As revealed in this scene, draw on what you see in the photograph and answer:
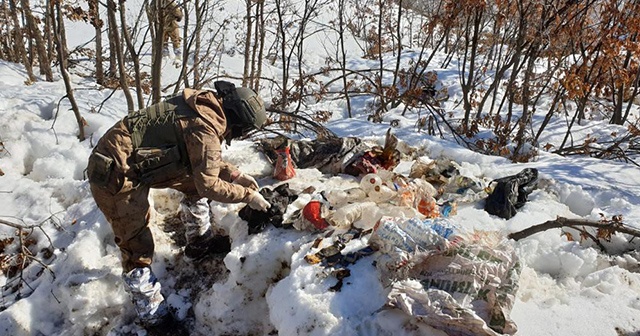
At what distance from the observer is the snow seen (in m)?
2.19

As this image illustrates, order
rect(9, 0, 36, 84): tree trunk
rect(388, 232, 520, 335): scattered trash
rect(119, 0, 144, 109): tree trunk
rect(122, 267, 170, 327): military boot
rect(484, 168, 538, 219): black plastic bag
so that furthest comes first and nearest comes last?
1. rect(9, 0, 36, 84): tree trunk
2. rect(119, 0, 144, 109): tree trunk
3. rect(484, 168, 538, 219): black plastic bag
4. rect(122, 267, 170, 327): military boot
5. rect(388, 232, 520, 335): scattered trash

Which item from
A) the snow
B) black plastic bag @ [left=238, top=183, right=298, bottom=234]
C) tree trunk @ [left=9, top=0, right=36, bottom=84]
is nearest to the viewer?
the snow

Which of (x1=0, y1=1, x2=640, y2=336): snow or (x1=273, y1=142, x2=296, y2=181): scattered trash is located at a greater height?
(x1=273, y1=142, x2=296, y2=181): scattered trash

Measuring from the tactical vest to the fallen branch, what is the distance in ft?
7.50

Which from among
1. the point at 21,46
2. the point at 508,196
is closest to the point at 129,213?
the point at 508,196

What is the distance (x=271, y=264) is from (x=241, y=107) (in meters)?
1.09

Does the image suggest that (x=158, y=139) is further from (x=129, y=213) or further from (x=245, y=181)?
(x=245, y=181)

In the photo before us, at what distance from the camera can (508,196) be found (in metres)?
3.22

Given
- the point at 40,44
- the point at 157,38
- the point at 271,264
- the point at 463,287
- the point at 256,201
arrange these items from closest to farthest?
the point at 463,287
the point at 256,201
the point at 271,264
the point at 157,38
the point at 40,44

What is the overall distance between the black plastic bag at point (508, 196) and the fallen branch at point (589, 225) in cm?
35

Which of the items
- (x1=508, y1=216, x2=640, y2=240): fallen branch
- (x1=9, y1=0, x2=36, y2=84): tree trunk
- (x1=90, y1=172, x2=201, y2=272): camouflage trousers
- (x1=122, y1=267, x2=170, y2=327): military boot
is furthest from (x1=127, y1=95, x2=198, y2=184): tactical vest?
(x1=9, y1=0, x2=36, y2=84): tree trunk

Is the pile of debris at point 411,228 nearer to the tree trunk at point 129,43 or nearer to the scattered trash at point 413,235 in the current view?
the scattered trash at point 413,235

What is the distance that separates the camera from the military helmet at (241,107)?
2423 mm

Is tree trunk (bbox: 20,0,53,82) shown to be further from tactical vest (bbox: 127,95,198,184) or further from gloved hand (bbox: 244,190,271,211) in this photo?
gloved hand (bbox: 244,190,271,211)
